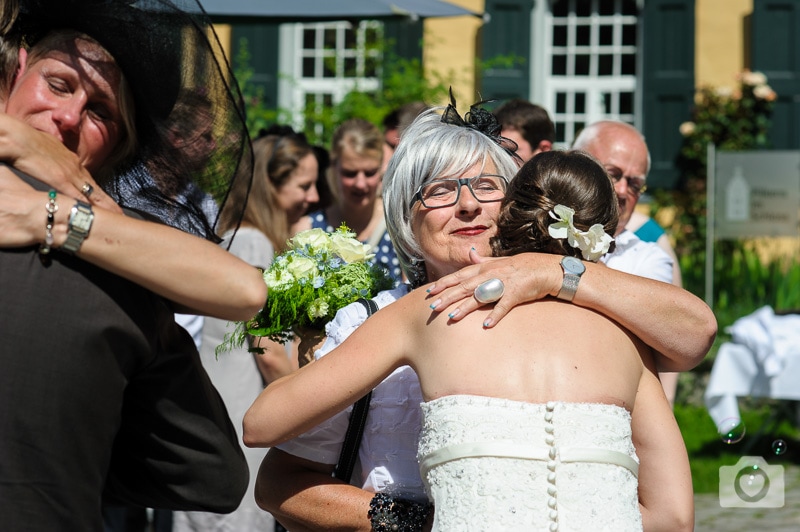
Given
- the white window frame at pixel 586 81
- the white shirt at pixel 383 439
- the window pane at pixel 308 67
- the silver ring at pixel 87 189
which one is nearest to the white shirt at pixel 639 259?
the white shirt at pixel 383 439

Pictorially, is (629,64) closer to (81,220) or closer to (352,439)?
(352,439)

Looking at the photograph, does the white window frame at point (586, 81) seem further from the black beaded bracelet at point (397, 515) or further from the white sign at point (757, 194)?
the black beaded bracelet at point (397, 515)

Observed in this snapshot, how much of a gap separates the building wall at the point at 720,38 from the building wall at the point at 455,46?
7.93 feet

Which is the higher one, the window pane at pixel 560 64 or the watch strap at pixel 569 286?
the window pane at pixel 560 64

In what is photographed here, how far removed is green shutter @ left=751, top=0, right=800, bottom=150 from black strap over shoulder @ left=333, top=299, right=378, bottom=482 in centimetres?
967

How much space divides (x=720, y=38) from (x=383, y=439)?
1000 cm

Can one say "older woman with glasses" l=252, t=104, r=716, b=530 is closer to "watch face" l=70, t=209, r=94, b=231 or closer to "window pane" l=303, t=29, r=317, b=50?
"watch face" l=70, t=209, r=94, b=231

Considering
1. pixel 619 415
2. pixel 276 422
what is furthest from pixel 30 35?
pixel 619 415

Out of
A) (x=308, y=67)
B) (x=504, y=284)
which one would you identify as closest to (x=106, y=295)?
(x=504, y=284)

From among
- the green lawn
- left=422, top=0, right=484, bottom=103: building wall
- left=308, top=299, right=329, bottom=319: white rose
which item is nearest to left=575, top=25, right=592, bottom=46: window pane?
left=422, top=0, right=484, bottom=103: building wall

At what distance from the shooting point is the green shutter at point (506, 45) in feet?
38.0

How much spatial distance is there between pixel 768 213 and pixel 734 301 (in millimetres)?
1014

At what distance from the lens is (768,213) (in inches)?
376

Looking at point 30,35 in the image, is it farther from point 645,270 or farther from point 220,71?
point 645,270
